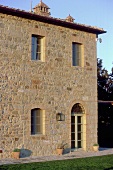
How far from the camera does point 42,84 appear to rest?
57.2 ft

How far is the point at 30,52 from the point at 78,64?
3.09m

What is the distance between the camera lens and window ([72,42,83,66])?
19.1 meters

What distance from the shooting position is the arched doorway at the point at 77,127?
1881 cm

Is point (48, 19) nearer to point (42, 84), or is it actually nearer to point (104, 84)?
point (42, 84)

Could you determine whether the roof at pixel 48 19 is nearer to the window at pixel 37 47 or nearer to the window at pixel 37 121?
the window at pixel 37 47

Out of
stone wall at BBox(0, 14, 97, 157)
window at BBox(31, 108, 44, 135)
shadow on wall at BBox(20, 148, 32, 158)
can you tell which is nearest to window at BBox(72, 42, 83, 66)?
stone wall at BBox(0, 14, 97, 157)

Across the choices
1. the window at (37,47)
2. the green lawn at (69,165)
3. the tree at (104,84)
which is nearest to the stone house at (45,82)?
the window at (37,47)

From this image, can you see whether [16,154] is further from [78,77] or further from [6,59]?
[78,77]

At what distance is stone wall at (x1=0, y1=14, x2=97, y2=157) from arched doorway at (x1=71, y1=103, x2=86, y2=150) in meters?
0.25

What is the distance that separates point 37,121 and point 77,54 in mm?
4135

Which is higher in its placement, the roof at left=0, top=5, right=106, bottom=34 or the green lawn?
the roof at left=0, top=5, right=106, bottom=34

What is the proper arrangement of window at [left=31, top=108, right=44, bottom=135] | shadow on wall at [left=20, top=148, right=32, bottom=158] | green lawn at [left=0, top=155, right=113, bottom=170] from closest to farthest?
green lawn at [left=0, top=155, right=113, bottom=170] < shadow on wall at [left=20, top=148, right=32, bottom=158] < window at [left=31, top=108, right=44, bottom=135]

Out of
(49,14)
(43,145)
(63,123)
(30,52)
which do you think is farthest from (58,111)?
(49,14)

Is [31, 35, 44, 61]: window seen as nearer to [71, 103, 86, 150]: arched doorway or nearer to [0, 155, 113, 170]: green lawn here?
[71, 103, 86, 150]: arched doorway
